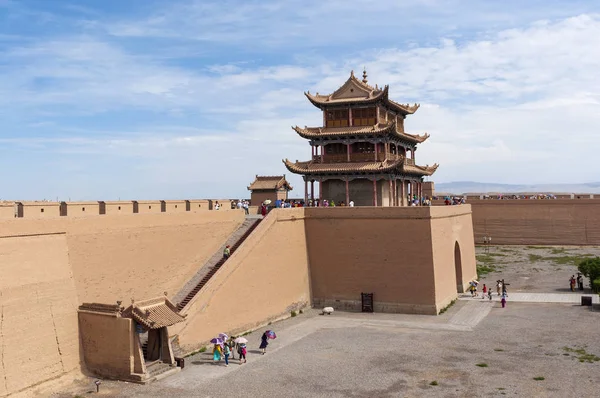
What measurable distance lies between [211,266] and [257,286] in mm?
2607

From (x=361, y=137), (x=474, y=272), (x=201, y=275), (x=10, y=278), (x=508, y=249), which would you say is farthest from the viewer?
(x=508, y=249)

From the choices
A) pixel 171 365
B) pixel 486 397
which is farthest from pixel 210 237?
pixel 486 397

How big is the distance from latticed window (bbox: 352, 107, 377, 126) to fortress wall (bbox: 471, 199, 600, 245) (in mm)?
30162

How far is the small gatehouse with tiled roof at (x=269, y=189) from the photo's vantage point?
43.0 meters

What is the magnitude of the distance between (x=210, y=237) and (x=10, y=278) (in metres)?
11.6

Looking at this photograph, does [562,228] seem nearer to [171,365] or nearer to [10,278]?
[171,365]

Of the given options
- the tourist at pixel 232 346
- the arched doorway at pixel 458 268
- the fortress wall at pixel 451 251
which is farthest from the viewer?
the arched doorway at pixel 458 268

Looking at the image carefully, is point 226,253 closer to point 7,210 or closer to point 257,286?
point 257,286

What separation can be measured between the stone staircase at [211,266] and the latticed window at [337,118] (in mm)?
10035

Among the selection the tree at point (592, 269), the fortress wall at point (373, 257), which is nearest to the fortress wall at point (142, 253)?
the fortress wall at point (373, 257)

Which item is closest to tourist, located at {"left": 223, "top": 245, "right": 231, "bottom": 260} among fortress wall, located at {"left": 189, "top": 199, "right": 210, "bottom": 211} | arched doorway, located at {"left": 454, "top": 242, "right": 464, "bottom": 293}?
fortress wall, located at {"left": 189, "top": 199, "right": 210, "bottom": 211}

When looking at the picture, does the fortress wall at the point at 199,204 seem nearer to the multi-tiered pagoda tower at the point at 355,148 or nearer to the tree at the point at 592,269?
the multi-tiered pagoda tower at the point at 355,148

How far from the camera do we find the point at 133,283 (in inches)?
955

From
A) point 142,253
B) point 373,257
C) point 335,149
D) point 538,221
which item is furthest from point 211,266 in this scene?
point 538,221
